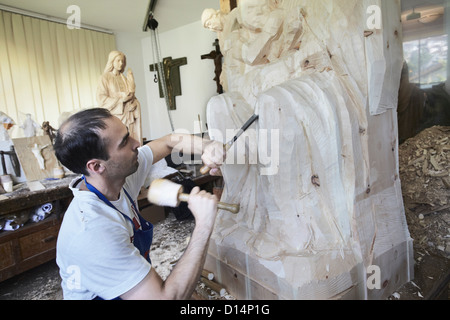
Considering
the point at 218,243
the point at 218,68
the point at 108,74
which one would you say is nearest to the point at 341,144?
the point at 218,243

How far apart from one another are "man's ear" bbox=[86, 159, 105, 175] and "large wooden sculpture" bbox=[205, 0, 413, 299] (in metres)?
0.76

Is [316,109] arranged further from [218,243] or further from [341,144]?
[218,243]

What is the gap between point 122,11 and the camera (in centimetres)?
480

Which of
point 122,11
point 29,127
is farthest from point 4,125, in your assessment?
point 122,11

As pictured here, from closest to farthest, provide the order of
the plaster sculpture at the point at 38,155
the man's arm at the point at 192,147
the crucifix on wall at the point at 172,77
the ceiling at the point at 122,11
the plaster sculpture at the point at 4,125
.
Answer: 1. the man's arm at the point at 192,147
2. the plaster sculpture at the point at 38,155
3. the plaster sculpture at the point at 4,125
4. the ceiling at the point at 122,11
5. the crucifix on wall at the point at 172,77

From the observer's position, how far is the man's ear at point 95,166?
1.03 meters

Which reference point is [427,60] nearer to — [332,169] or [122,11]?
[332,169]

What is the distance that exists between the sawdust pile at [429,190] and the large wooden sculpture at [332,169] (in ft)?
1.93

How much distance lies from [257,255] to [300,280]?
0.25 metres

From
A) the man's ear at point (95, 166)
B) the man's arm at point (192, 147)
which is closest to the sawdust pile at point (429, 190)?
the man's arm at point (192, 147)

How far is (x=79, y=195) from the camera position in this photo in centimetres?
101

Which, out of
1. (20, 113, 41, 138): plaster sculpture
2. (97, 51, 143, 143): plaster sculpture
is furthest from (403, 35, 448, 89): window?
(20, 113, 41, 138): plaster sculpture

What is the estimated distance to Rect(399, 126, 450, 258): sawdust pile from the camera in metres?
2.00

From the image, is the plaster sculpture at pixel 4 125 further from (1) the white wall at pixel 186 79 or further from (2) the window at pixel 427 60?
(2) the window at pixel 427 60
